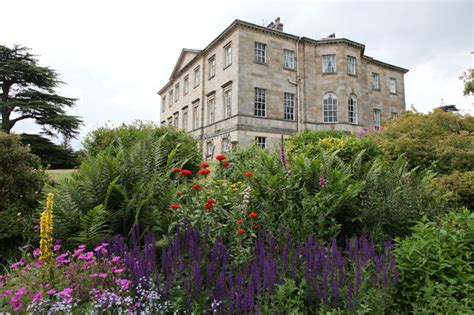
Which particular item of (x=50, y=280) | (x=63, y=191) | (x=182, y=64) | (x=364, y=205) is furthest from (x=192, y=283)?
(x=182, y=64)

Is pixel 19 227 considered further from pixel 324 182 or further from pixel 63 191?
pixel 324 182

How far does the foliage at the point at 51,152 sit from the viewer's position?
2303 centimetres

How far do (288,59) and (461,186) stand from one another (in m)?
20.6

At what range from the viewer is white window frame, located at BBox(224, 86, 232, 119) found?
939 inches

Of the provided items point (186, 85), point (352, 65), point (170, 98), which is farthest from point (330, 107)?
point (170, 98)

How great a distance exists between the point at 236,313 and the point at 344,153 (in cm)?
751

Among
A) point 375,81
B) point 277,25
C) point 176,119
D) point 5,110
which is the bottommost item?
point 5,110

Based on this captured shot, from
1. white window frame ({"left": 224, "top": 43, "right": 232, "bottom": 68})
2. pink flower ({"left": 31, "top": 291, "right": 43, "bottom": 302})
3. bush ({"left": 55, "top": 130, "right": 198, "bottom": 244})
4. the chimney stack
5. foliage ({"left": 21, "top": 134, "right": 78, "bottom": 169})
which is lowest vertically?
pink flower ({"left": 31, "top": 291, "right": 43, "bottom": 302})

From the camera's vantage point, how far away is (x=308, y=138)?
1312 cm

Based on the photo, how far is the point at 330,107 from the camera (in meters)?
26.0

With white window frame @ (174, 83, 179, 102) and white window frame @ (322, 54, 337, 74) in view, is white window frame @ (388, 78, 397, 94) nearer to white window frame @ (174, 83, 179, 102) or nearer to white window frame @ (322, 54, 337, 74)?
white window frame @ (322, 54, 337, 74)

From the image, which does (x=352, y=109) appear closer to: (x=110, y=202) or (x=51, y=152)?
(x=51, y=152)

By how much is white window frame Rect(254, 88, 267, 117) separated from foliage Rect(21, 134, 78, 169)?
13.2 meters

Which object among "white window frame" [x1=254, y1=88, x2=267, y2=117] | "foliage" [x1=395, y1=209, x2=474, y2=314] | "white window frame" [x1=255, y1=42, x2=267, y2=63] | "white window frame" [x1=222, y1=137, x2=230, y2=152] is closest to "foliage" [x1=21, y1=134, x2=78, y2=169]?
"white window frame" [x1=222, y1=137, x2=230, y2=152]
